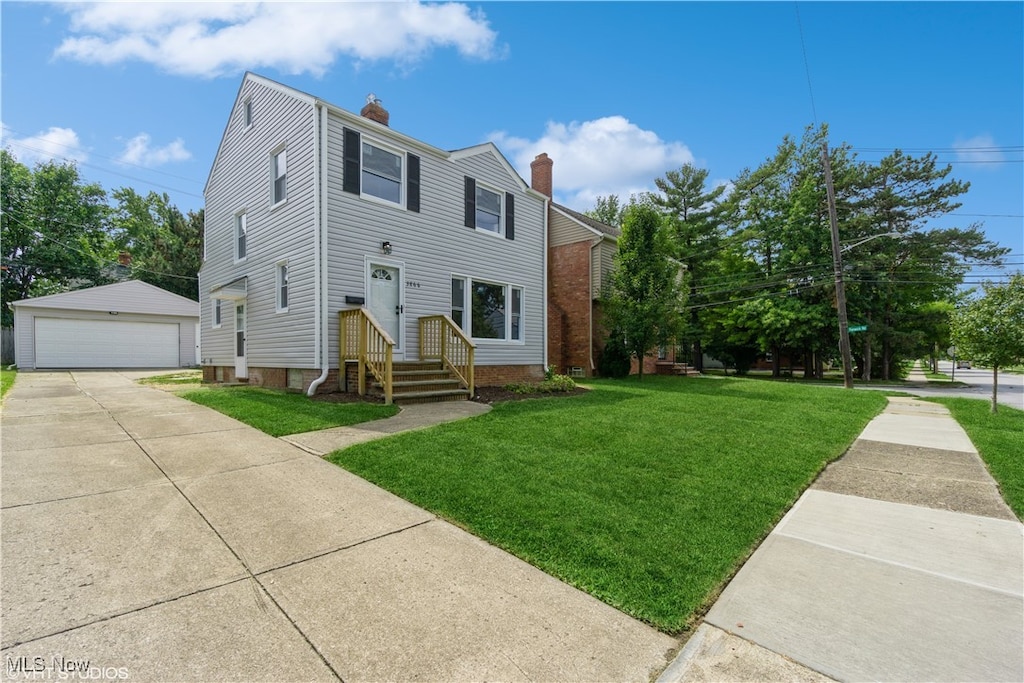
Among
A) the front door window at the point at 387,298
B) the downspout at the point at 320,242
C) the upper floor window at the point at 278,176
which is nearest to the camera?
the downspout at the point at 320,242

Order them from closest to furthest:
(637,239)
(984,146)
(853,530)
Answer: (853,530), (637,239), (984,146)

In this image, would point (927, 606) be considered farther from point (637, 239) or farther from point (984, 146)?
point (984, 146)

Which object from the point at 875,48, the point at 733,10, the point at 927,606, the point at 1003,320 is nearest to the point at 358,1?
the point at 733,10

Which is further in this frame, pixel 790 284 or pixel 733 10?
pixel 790 284

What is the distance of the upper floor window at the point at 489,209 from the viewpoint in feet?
37.1

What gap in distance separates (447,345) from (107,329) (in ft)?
61.8

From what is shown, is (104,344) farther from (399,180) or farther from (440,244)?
(440,244)

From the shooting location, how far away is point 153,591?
2158 millimetres

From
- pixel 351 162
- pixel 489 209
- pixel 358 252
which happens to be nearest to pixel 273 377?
pixel 358 252

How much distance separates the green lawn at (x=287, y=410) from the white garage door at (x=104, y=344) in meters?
15.5

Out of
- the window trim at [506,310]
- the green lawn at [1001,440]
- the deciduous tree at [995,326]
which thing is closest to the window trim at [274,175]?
the window trim at [506,310]

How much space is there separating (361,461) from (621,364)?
1207 cm

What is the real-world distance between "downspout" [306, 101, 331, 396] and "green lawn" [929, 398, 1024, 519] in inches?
370

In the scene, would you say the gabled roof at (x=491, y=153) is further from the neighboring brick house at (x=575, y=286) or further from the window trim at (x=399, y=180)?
the neighboring brick house at (x=575, y=286)
